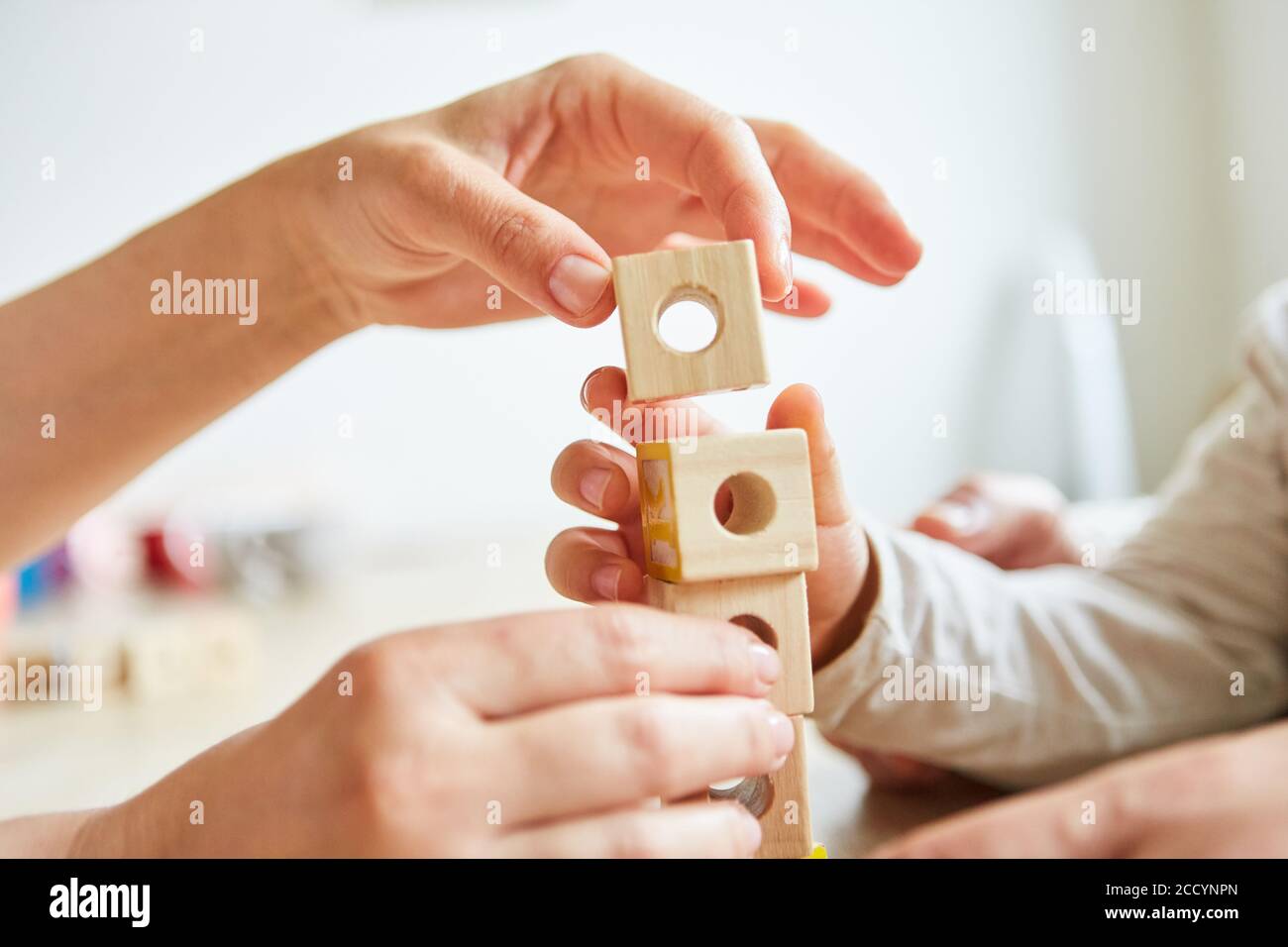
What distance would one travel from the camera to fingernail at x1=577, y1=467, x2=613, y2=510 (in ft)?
1.96

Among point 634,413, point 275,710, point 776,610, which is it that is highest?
point 634,413

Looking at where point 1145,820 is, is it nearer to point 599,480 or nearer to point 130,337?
point 599,480

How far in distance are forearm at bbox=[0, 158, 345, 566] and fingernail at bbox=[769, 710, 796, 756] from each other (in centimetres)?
48

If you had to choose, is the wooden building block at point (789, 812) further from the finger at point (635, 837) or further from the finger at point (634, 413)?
the finger at point (634, 413)

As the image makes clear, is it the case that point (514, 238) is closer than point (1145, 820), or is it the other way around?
point (1145, 820)

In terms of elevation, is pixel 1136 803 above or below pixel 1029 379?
below

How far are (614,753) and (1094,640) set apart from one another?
475 millimetres

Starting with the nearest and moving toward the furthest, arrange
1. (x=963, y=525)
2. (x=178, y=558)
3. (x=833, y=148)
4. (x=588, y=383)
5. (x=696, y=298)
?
(x=696, y=298) < (x=588, y=383) < (x=963, y=525) < (x=178, y=558) < (x=833, y=148)

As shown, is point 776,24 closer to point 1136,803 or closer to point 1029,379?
point 1029,379

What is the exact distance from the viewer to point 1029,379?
8.86ft

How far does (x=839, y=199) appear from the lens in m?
0.71

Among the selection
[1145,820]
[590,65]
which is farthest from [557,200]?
[1145,820]

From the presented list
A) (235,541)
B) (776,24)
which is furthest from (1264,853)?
(776,24)
